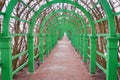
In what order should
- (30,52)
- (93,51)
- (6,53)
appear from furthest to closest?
(30,52), (93,51), (6,53)

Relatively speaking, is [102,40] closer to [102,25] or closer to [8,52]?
[102,25]

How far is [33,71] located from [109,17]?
392 centimetres

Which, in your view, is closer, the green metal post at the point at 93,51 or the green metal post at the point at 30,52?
the green metal post at the point at 93,51

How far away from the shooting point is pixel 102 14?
7.30 m

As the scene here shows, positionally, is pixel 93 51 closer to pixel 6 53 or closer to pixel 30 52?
pixel 30 52

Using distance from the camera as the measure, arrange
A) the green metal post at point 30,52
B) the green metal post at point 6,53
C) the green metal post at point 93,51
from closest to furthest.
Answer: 1. the green metal post at point 6,53
2. the green metal post at point 93,51
3. the green metal post at point 30,52

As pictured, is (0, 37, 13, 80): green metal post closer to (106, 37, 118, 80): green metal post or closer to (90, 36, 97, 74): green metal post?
(106, 37, 118, 80): green metal post

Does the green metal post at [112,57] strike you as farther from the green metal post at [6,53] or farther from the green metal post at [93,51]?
the green metal post at [93,51]

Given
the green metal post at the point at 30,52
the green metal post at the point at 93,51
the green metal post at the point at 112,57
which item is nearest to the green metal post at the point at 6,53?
the green metal post at the point at 112,57

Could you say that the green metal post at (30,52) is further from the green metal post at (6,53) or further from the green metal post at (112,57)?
the green metal post at (112,57)

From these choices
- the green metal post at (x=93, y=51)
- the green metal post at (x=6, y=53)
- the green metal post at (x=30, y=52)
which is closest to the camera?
the green metal post at (x=6, y=53)

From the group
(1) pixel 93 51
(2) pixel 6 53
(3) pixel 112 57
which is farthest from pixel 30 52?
(3) pixel 112 57

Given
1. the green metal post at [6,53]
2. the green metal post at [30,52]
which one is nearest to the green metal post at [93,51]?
the green metal post at [30,52]

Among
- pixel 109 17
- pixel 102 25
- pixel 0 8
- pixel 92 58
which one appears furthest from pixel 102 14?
pixel 0 8
